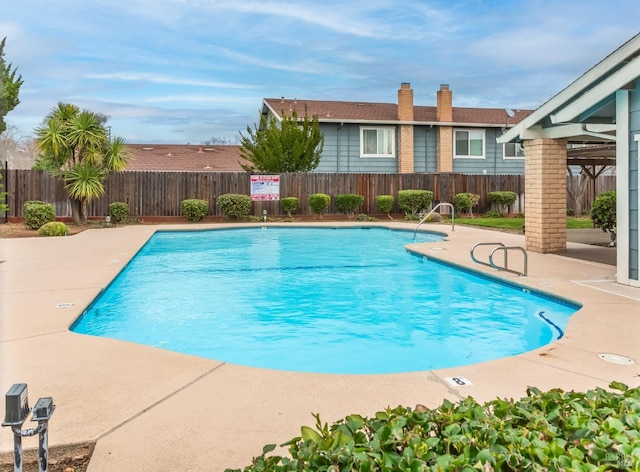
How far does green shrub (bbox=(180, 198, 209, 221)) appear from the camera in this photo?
19141 mm

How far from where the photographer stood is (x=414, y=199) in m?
20.6

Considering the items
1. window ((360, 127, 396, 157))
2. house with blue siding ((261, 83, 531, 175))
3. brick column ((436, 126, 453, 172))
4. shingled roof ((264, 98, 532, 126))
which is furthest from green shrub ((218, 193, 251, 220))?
brick column ((436, 126, 453, 172))

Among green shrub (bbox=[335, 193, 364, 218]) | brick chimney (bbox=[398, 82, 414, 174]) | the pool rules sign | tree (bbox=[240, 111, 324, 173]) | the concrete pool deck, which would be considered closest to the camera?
the concrete pool deck

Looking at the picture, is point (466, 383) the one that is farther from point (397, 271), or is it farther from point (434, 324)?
point (397, 271)

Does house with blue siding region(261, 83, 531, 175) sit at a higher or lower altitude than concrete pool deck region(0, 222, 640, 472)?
higher

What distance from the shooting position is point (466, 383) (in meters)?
3.41

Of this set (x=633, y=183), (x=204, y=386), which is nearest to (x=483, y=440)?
(x=204, y=386)

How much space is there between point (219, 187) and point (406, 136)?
29.9 feet

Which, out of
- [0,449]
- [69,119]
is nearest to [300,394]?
[0,449]

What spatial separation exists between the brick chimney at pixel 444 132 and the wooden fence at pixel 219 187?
3.57m

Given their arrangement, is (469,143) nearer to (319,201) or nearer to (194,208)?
(319,201)

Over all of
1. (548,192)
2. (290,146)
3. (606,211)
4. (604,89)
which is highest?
(290,146)

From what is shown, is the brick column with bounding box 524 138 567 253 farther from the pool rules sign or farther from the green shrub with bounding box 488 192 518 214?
the pool rules sign

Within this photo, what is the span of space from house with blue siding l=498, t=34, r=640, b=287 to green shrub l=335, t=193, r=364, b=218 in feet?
32.3
